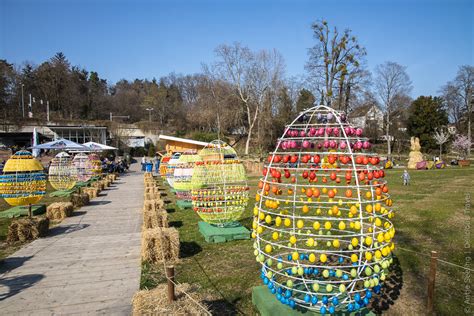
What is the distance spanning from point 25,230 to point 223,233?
18.7 feet

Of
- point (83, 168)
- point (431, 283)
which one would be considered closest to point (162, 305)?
point (431, 283)

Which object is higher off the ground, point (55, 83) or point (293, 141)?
point (55, 83)

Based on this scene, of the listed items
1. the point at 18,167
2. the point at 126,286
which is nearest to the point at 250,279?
the point at 126,286

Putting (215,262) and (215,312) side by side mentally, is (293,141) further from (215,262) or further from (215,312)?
(215,262)

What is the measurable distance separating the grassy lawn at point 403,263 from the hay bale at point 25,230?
3.96m

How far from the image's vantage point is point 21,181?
10.6 metres

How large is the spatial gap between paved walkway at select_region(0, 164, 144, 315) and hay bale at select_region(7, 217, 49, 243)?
0.30 metres

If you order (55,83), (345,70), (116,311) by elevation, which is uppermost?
(55,83)

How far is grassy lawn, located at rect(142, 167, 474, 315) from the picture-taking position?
17.5ft

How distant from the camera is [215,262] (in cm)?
720

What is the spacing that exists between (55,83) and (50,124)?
53.6 ft

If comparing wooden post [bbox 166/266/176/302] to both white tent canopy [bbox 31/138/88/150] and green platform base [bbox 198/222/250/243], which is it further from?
white tent canopy [bbox 31/138/88/150]

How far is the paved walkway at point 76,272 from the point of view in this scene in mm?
5445

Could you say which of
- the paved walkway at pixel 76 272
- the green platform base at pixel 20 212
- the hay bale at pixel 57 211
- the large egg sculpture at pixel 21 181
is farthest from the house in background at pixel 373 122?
the large egg sculpture at pixel 21 181
